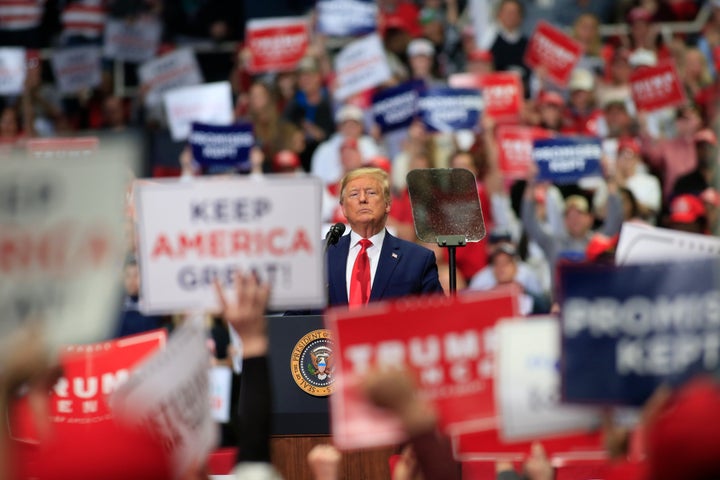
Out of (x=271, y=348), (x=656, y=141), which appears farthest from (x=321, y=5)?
(x=271, y=348)

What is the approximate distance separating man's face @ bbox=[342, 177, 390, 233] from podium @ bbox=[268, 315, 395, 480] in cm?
44

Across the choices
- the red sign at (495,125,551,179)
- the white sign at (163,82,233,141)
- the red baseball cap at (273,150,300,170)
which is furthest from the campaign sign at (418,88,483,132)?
the white sign at (163,82,233,141)

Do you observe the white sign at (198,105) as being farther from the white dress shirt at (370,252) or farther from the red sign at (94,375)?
the red sign at (94,375)

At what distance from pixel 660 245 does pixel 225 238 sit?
1.08 m

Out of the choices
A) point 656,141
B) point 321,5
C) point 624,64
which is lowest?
point 656,141

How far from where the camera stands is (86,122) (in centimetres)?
1356

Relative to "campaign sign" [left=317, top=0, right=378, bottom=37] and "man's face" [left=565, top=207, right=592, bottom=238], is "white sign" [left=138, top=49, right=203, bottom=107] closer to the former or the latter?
"campaign sign" [left=317, top=0, right=378, bottom=37]

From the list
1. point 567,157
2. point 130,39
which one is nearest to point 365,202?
point 567,157

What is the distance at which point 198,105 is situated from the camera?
39.8ft

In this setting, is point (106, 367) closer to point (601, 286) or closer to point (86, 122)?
point (601, 286)

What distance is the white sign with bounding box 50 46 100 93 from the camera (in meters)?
13.6

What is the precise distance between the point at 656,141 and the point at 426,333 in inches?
325

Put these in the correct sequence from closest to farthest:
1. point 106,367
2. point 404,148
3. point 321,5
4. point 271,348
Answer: point 106,367 → point 271,348 → point 404,148 → point 321,5

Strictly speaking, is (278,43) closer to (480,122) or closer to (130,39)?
(130,39)
